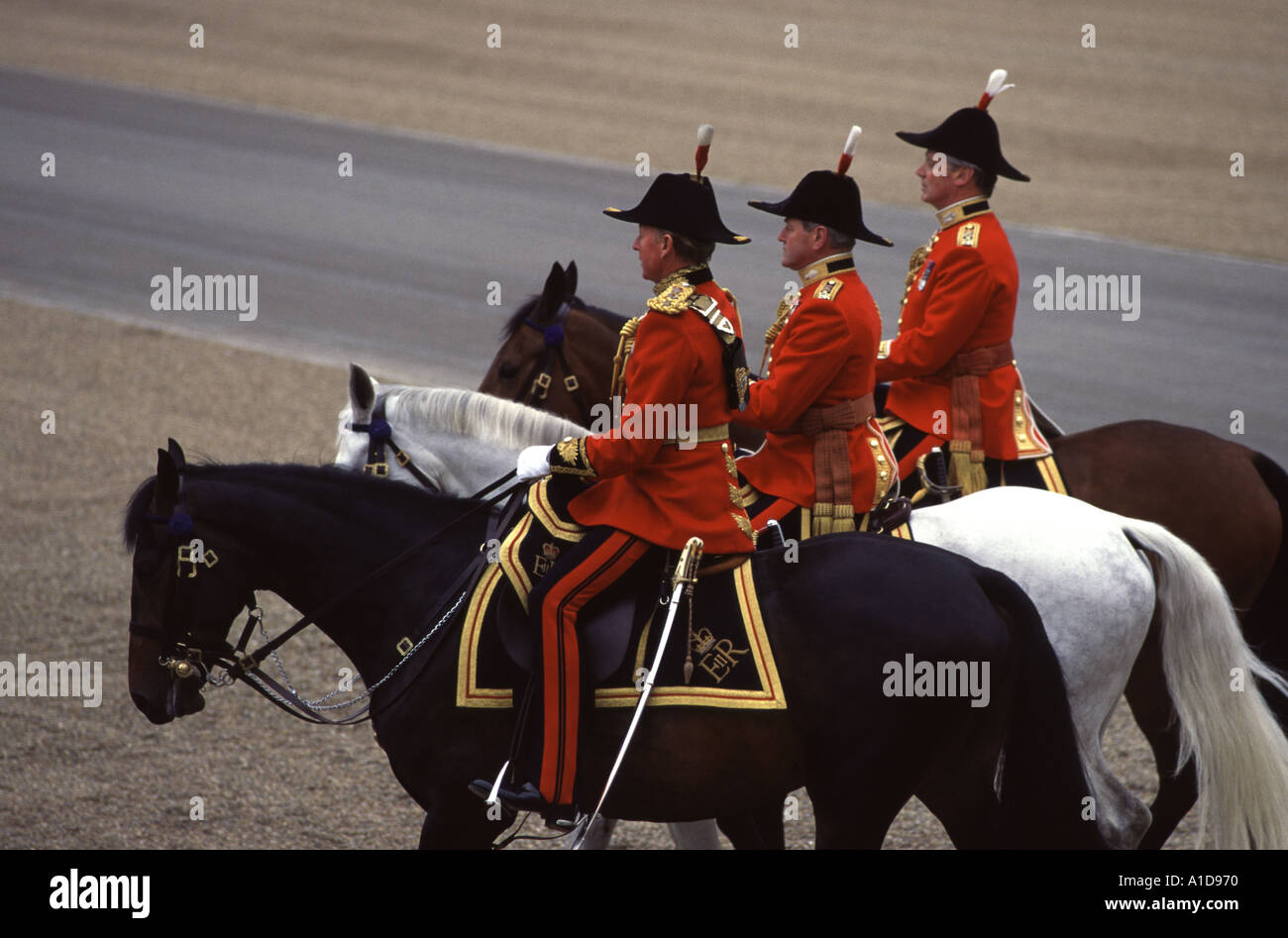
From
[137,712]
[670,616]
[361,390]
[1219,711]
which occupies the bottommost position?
[137,712]

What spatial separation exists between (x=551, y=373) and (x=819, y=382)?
1.36m

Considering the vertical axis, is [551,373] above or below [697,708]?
above

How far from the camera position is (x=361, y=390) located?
5.55 m

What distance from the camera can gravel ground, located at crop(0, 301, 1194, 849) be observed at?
6.12m

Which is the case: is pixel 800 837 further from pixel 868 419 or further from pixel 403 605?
pixel 403 605

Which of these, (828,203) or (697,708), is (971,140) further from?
(697,708)

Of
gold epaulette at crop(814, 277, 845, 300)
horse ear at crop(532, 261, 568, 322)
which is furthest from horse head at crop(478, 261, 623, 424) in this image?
gold epaulette at crop(814, 277, 845, 300)

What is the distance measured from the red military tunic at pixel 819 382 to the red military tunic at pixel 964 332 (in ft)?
1.99

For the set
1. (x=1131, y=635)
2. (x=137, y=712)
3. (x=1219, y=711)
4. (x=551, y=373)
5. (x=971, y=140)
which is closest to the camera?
(x=1219, y=711)

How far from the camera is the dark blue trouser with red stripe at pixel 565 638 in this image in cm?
449

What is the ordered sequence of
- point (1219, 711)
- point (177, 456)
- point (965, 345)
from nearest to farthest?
point (177, 456) → point (1219, 711) → point (965, 345)

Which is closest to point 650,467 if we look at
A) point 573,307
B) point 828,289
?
point 828,289

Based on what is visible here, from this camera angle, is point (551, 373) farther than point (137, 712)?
No

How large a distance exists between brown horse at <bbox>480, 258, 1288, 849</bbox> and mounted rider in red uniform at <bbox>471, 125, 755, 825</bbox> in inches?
62.1
